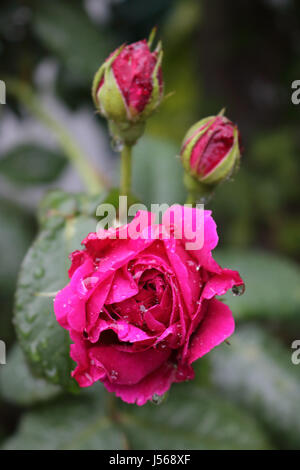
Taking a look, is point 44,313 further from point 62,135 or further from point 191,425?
point 62,135

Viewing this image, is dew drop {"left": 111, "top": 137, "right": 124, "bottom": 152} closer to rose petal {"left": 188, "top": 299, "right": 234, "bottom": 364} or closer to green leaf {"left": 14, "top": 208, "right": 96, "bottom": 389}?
green leaf {"left": 14, "top": 208, "right": 96, "bottom": 389}

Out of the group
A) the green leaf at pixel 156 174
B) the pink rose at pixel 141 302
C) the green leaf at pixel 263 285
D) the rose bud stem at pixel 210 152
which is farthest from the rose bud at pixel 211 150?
the green leaf at pixel 156 174

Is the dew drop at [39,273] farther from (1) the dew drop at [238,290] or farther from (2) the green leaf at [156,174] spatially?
(2) the green leaf at [156,174]

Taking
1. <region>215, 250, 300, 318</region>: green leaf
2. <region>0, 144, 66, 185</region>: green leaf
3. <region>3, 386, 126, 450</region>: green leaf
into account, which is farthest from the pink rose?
<region>0, 144, 66, 185</region>: green leaf

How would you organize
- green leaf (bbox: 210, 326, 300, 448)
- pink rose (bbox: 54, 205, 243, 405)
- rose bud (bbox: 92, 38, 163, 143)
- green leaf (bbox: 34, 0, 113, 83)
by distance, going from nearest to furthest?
pink rose (bbox: 54, 205, 243, 405), rose bud (bbox: 92, 38, 163, 143), green leaf (bbox: 210, 326, 300, 448), green leaf (bbox: 34, 0, 113, 83)

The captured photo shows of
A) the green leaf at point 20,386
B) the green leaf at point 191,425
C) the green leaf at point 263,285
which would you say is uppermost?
the green leaf at point 263,285

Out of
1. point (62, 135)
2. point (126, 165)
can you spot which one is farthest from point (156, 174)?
point (126, 165)

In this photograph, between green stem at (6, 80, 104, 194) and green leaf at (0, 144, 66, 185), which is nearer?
green stem at (6, 80, 104, 194)
